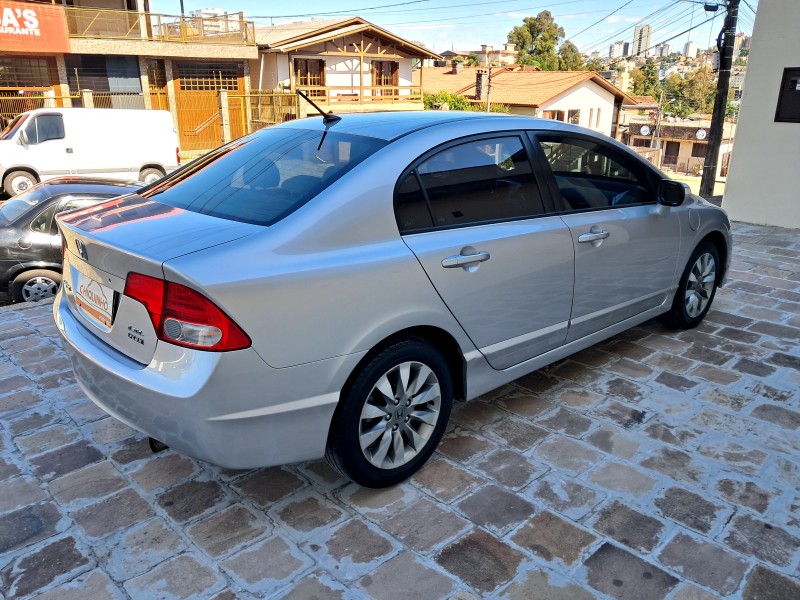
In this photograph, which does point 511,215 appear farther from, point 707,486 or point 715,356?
point 715,356

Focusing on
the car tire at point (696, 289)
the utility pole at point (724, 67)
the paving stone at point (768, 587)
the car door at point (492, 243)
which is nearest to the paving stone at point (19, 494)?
the car door at point (492, 243)

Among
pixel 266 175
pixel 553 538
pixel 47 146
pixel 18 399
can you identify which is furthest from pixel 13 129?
pixel 553 538

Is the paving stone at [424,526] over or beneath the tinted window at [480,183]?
beneath

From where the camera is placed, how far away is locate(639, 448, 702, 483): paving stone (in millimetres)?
2965

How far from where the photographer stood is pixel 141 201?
3.03 m

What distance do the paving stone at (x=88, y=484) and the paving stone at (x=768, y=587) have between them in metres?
2.63

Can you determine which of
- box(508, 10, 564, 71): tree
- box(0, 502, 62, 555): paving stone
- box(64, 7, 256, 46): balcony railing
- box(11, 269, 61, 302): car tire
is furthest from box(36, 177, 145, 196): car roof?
box(508, 10, 564, 71): tree

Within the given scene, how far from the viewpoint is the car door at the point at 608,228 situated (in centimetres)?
348

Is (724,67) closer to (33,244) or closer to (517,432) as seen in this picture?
(517,432)

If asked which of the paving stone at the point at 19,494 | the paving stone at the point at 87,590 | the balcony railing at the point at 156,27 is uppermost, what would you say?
the balcony railing at the point at 156,27

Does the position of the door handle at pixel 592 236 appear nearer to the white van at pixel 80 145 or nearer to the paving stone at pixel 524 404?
the paving stone at pixel 524 404

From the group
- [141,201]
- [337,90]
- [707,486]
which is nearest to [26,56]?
[337,90]

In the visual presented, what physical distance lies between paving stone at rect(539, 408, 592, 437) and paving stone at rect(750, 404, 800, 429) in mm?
1015

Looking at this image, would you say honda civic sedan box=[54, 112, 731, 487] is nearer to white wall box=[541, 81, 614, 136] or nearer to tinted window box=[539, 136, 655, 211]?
tinted window box=[539, 136, 655, 211]
